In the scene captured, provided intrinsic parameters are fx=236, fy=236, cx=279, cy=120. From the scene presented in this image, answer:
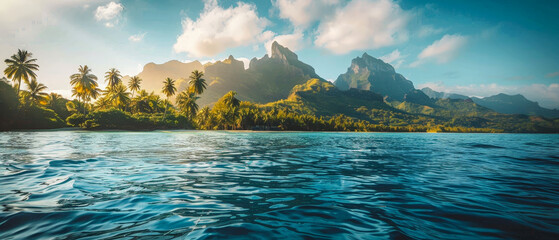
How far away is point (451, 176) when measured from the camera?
32.0 feet

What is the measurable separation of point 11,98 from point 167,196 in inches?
3021

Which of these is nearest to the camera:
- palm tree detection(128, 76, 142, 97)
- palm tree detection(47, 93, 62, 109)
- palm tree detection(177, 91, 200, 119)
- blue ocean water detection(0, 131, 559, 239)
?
blue ocean water detection(0, 131, 559, 239)

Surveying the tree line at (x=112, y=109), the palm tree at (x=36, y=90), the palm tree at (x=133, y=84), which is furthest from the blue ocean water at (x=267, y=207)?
the palm tree at (x=133, y=84)

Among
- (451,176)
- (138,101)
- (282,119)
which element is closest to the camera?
(451,176)

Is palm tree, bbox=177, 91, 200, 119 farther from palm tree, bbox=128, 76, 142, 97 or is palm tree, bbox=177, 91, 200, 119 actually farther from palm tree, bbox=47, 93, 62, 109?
palm tree, bbox=47, 93, 62, 109

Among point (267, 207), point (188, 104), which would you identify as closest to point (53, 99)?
point (188, 104)

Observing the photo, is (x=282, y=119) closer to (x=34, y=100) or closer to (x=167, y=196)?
(x=34, y=100)

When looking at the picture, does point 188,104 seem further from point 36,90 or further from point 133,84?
point 36,90

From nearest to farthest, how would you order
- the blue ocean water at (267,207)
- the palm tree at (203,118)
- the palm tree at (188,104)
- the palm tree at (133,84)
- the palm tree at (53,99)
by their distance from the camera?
the blue ocean water at (267,207)
the palm tree at (53,99)
the palm tree at (188,104)
the palm tree at (133,84)
the palm tree at (203,118)

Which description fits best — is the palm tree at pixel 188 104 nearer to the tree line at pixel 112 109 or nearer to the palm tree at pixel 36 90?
the tree line at pixel 112 109

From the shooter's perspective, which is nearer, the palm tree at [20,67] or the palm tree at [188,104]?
the palm tree at [20,67]

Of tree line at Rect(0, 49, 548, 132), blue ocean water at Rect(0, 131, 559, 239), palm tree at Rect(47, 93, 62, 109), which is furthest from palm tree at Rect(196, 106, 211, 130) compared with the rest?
blue ocean water at Rect(0, 131, 559, 239)

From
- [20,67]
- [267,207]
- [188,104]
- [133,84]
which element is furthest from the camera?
[133,84]

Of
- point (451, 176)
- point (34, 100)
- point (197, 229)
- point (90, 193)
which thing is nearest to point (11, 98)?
point (34, 100)
